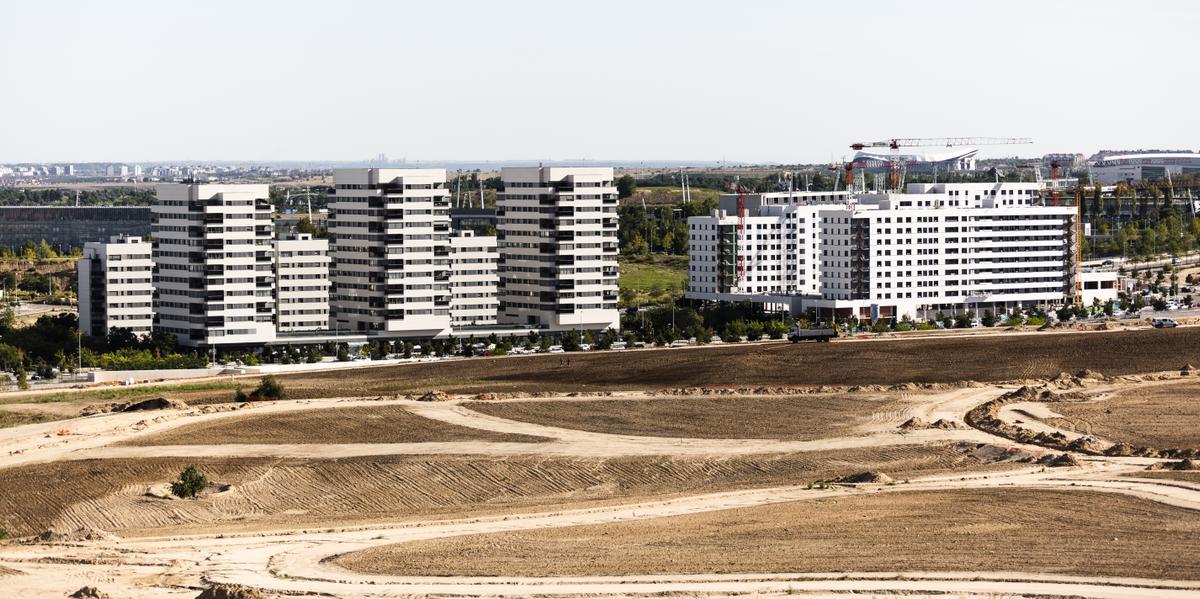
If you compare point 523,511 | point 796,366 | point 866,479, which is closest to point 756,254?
point 796,366

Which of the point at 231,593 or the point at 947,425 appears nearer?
the point at 231,593

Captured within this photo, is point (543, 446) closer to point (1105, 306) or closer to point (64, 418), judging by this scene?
point (64, 418)

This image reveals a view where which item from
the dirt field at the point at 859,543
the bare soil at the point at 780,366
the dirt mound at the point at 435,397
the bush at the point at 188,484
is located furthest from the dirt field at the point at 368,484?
the bare soil at the point at 780,366

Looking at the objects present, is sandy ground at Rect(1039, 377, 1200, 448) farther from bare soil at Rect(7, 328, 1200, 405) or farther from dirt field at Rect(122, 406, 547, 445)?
dirt field at Rect(122, 406, 547, 445)

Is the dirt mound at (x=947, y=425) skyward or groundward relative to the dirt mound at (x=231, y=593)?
skyward

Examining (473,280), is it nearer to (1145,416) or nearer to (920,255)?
(920,255)

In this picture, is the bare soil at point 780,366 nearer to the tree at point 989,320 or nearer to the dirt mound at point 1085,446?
the tree at point 989,320

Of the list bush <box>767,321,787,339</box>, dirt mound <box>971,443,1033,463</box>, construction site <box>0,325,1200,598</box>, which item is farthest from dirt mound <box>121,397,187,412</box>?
bush <box>767,321,787,339</box>
